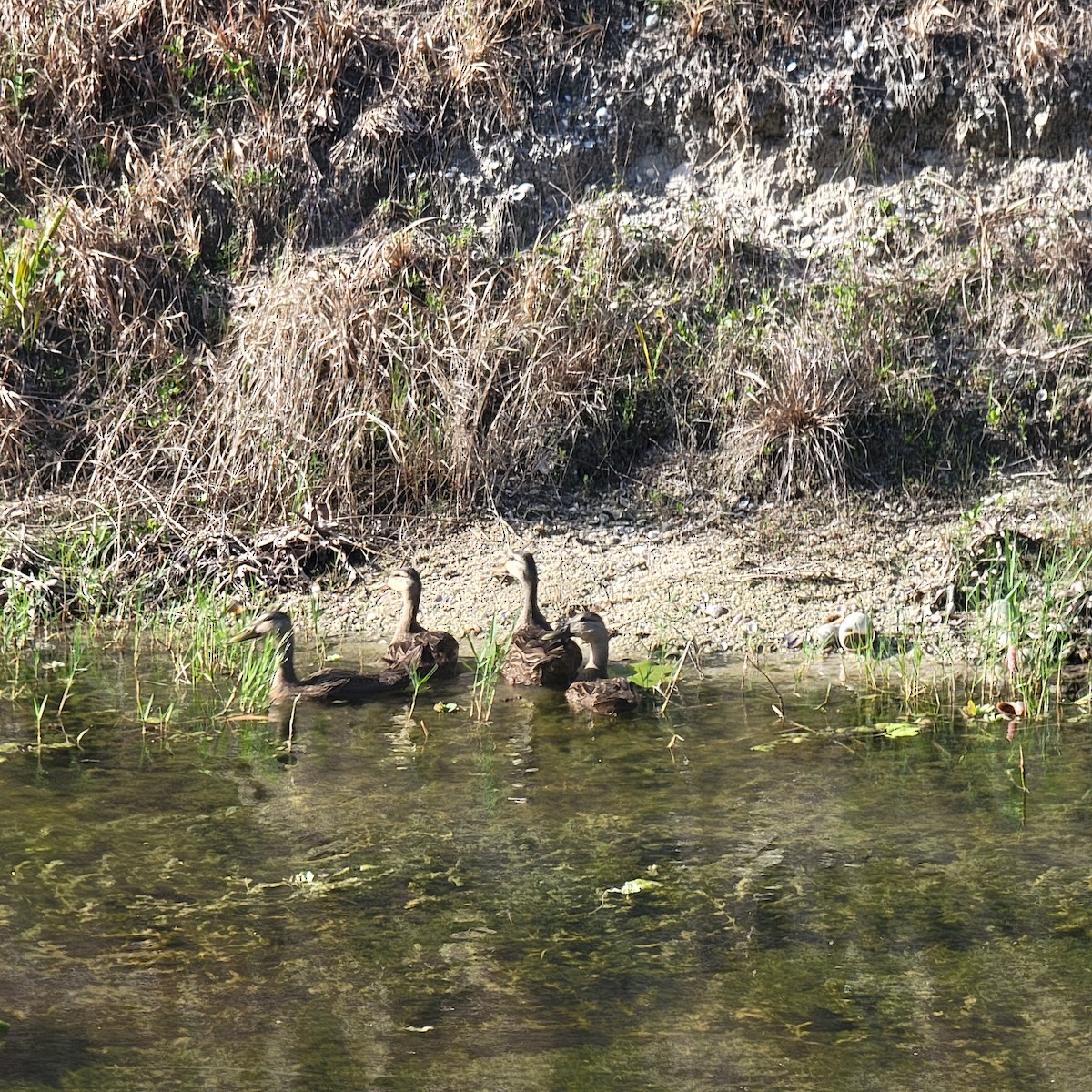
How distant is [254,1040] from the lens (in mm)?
3996

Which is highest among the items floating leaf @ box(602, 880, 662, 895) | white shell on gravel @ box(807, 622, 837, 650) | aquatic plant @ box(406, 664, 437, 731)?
floating leaf @ box(602, 880, 662, 895)

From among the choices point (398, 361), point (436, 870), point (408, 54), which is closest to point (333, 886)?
point (436, 870)

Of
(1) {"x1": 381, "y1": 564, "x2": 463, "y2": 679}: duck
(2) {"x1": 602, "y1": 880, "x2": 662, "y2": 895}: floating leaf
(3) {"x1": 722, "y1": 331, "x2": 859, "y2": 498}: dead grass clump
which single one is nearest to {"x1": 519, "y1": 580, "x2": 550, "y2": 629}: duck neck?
(1) {"x1": 381, "y1": 564, "x2": 463, "y2": 679}: duck

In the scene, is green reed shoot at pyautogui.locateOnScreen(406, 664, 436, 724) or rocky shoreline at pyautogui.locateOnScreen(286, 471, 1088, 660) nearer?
green reed shoot at pyautogui.locateOnScreen(406, 664, 436, 724)

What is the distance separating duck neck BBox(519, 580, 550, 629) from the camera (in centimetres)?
808

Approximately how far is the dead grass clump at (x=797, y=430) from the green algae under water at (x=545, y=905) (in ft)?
9.75

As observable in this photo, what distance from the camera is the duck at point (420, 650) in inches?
302

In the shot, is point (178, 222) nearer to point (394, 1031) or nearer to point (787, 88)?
point (787, 88)

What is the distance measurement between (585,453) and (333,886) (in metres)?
5.63

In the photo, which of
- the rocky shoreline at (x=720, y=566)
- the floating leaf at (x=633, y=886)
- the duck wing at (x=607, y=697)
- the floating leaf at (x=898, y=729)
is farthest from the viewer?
the rocky shoreline at (x=720, y=566)

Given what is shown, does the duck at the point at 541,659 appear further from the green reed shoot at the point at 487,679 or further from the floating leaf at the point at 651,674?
the floating leaf at the point at 651,674

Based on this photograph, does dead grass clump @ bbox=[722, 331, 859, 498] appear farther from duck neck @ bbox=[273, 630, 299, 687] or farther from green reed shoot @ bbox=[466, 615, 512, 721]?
duck neck @ bbox=[273, 630, 299, 687]

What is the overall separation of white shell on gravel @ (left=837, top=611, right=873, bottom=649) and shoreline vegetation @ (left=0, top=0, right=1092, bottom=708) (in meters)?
0.34

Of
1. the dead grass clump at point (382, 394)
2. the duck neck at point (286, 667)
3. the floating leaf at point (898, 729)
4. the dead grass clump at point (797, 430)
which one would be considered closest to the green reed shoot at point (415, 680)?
the duck neck at point (286, 667)
